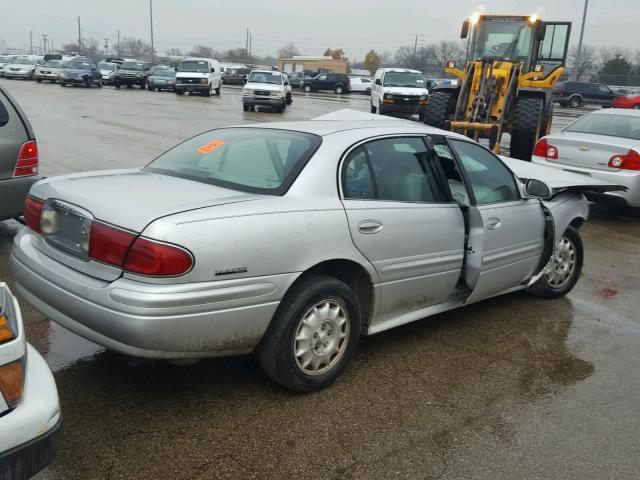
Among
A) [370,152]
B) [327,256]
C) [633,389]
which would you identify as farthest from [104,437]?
[633,389]

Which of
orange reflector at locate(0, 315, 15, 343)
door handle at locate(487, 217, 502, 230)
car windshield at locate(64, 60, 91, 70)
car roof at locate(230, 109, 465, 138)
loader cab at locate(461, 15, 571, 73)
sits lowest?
door handle at locate(487, 217, 502, 230)

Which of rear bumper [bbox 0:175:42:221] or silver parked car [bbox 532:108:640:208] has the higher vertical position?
silver parked car [bbox 532:108:640:208]

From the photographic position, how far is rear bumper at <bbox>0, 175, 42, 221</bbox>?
17.7 feet

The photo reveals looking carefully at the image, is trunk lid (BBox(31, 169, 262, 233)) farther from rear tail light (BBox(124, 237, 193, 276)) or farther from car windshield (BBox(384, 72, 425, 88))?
car windshield (BBox(384, 72, 425, 88))

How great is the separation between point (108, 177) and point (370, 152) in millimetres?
1626

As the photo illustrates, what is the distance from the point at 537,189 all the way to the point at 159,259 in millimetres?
3080

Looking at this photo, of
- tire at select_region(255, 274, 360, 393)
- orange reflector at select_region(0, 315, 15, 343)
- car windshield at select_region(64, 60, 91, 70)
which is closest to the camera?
orange reflector at select_region(0, 315, 15, 343)

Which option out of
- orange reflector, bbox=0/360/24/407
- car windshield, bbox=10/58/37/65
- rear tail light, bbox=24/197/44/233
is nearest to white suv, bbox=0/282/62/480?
orange reflector, bbox=0/360/24/407

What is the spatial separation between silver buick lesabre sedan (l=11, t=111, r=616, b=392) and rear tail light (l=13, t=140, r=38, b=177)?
6.92ft

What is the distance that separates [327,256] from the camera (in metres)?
3.30

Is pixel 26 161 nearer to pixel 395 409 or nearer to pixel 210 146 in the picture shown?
pixel 210 146

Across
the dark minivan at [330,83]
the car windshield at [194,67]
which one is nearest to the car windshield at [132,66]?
the car windshield at [194,67]

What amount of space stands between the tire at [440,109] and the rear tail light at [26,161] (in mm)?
9210

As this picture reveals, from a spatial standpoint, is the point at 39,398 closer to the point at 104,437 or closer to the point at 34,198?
the point at 104,437
